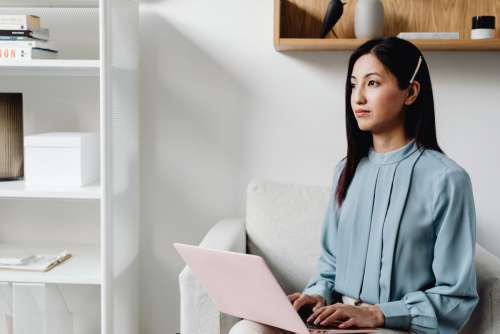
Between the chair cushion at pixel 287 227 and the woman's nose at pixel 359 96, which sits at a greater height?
the woman's nose at pixel 359 96

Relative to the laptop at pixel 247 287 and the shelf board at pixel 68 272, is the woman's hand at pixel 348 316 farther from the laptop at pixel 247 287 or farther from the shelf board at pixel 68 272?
the shelf board at pixel 68 272

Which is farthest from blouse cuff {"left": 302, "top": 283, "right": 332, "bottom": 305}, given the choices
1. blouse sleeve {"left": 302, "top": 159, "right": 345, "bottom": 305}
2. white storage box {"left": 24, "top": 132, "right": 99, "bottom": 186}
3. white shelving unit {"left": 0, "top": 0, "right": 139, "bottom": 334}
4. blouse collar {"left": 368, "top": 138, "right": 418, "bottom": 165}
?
white storage box {"left": 24, "top": 132, "right": 99, "bottom": 186}

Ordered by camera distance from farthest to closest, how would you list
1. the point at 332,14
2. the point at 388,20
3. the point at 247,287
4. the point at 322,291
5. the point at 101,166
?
the point at 388,20, the point at 332,14, the point at 101,166, the point at 322,291, the point at 247,287

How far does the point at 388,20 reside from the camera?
2178 mm

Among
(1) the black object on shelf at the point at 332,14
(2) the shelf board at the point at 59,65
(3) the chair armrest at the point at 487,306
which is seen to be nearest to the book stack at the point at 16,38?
(2) the shelf board at the point at 59,65

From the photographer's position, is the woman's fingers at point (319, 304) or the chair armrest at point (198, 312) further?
the chair armrest at point (198, 312)

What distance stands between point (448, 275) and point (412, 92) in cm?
41

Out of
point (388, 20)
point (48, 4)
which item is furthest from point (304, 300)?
point (48, 4)

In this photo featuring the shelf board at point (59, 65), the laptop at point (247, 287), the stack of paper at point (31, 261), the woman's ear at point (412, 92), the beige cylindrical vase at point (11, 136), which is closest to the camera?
the laptop at point (247, 287)

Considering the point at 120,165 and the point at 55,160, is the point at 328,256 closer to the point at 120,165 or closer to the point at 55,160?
the point at 120,165

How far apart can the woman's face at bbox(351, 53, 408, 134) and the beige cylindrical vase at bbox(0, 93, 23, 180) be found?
115 cm

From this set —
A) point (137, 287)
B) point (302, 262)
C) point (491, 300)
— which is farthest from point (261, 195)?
point (491, 300)

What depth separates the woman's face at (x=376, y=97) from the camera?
58.1 inches

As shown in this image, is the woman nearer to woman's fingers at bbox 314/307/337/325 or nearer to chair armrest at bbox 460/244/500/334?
woman's fingers at bbox 314/307/337/325
